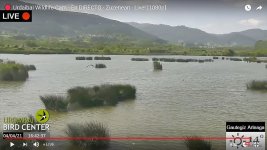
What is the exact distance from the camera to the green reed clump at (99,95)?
40.3 feet

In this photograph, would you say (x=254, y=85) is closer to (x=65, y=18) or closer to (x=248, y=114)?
(x=248, y=114)

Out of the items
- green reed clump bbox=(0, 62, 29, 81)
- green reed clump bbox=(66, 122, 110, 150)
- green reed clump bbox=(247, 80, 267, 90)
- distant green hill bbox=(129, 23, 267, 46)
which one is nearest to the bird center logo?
green reed clump bbox=(66, 122, 110, 150)

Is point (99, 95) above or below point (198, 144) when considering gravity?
above

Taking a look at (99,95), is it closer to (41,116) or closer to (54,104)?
(54,104)

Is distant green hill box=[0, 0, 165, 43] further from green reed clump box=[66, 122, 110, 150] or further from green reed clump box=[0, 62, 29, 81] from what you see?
green reed clump box=[0, 62, 29, 81]

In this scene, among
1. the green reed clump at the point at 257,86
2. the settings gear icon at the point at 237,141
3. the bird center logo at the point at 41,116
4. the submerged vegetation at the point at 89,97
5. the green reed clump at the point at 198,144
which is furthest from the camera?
the green reed clump at the point at 257,86

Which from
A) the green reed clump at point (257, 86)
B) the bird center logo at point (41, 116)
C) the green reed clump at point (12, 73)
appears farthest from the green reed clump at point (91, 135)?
the green reed clump at point (257, 86)

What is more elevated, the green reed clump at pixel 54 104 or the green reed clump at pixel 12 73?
the green reed clump at pixel 12 73

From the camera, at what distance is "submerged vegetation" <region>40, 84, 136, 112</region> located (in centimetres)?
1154

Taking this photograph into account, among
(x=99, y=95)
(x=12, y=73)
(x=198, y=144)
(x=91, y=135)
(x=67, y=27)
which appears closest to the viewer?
(x=198, y=144)

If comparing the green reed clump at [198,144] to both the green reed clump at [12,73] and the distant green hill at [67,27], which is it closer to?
the distant green hill at [67,27]
